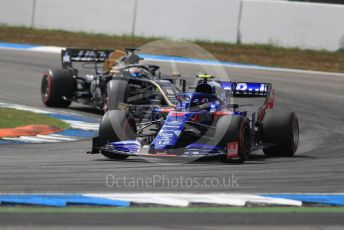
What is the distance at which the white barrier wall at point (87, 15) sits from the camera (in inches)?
1268

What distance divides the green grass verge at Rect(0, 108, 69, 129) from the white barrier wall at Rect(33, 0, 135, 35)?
14054 mm

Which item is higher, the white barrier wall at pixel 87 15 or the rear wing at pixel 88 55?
the white barrier wall at pixel 87 15

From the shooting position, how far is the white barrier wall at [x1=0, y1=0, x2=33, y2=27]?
109 feet

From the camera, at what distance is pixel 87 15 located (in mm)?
32750

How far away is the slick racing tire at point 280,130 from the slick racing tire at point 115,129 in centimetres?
221

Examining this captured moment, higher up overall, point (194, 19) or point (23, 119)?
point (194, 19)

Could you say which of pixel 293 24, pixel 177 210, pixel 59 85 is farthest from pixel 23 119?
pixel 293 24

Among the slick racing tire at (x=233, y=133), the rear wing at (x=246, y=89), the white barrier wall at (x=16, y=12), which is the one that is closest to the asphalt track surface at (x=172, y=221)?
the slick racing tire at (x=233, y=133)

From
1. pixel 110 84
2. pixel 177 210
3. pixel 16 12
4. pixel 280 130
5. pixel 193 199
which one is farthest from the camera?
pixel 16 12

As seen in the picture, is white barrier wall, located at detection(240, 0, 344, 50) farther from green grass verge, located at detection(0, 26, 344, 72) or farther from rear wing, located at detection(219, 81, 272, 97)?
rear wing, located at detection(219, 81, 272, 97)

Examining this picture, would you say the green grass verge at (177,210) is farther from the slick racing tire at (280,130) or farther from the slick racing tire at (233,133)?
the slick racing tire at (280,130)

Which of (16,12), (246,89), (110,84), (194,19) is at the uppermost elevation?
(194,19)

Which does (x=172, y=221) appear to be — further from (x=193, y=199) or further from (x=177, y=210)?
(x=193, y=199)

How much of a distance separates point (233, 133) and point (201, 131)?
2.14 ft
